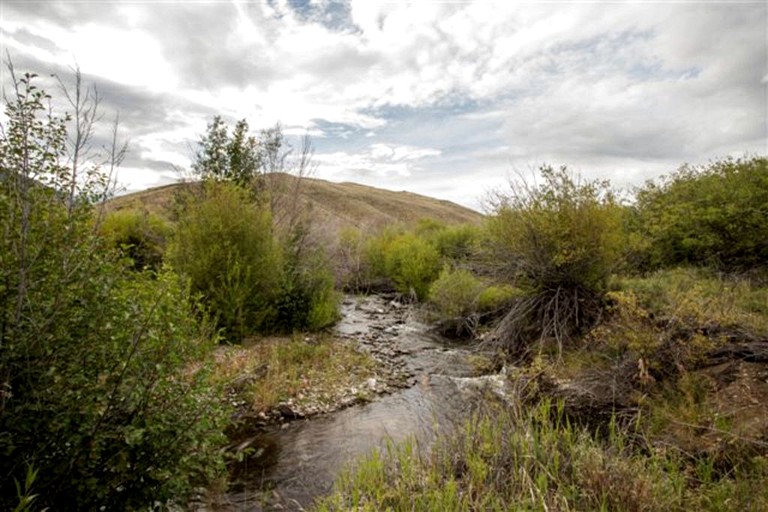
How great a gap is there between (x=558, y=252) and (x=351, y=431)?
6879 mm

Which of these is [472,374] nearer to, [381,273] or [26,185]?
[26,185]

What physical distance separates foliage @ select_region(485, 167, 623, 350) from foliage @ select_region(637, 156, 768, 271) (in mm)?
2389

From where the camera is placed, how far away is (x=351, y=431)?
7770mm

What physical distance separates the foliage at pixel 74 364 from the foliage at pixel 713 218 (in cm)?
1274

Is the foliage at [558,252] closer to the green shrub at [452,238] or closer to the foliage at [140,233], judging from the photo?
the green shrub at [452,238]

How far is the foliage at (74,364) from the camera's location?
124 inches

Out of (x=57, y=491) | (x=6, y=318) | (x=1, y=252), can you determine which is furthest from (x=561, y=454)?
(x=1, y=252)

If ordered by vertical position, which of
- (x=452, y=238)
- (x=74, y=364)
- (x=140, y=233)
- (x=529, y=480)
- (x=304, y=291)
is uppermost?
(x=452, y=238)

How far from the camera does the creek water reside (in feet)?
19.1

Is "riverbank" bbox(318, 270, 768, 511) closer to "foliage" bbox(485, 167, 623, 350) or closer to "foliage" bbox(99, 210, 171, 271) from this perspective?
"foliage" bbox(485, 167, 623, 350)

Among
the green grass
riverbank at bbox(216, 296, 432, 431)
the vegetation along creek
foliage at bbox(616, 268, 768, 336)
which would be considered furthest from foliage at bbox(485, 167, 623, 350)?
the green grass

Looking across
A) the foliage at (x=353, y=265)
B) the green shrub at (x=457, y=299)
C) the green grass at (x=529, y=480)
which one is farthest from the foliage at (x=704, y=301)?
the foliage at (x=353, y=265)

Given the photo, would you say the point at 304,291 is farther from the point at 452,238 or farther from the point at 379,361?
the point at 452,238

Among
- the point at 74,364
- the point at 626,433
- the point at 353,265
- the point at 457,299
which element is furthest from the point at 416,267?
the point at 74,364
